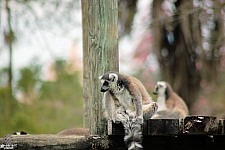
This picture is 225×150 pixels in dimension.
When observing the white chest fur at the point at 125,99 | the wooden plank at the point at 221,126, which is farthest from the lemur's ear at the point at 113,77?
the wooden plank at the point at 221,126

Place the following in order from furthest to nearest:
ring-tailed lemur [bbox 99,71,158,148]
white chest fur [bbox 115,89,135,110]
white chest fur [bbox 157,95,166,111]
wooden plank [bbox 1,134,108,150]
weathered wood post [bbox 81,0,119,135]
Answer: white chest fur [bbox 157,95,166,111] < weathered wood post [bbox 81,0,119,135] < white chest fur [bbox 115,89,135,110] < ring-tailed lemur [bbox 99,71,158,148] < wooden plank [bbox 1,134,108,150]

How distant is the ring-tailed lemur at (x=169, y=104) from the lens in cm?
877

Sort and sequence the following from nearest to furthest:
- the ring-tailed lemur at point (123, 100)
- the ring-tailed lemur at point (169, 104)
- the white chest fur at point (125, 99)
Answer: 1. the ring-tailed lemur at point (123, 100)
2. the white chest fur at point (125, 99)
3. the ring-tailed lemur at point (169, 104)

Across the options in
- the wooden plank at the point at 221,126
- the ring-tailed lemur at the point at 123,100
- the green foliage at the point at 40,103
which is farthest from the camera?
the green foliage at the point at 40,103

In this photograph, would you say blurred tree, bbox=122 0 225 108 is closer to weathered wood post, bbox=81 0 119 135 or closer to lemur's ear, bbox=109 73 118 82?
weathered wood post, bbox=81 0 119 135

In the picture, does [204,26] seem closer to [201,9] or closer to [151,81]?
[201,9]

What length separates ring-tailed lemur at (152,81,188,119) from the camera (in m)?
8.77

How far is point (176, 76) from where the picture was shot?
12.1m

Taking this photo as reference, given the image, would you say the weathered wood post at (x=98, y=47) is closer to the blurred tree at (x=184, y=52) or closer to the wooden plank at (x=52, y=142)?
the wooden plank at (x=52, y=142)

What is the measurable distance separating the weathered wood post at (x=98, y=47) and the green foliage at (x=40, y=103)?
705cm

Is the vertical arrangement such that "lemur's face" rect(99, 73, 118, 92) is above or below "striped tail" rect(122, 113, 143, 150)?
above

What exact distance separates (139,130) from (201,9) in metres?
5.07

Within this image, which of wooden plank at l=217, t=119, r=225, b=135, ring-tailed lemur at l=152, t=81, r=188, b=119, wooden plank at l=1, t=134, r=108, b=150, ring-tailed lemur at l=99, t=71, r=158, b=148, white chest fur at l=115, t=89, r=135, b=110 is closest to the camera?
wooden plank at l=1, t=134, r=108, b=150

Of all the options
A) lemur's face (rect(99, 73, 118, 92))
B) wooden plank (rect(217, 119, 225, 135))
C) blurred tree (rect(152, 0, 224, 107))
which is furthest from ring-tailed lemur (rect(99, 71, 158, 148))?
blurred tree (rect(152, 0, 224, 107))
